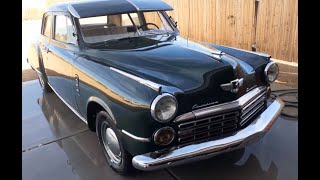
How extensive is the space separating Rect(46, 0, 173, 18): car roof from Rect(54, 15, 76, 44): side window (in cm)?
14

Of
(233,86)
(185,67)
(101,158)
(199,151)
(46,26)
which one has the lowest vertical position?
(101,158)

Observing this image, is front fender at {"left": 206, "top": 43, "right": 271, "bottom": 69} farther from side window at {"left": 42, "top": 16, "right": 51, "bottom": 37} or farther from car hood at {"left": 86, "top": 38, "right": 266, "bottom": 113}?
side window at {"left": 42, "top": 16, "right": 51, "bottom": 37}

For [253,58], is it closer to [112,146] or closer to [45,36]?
[112,146]

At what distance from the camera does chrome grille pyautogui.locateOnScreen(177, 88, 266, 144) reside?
2.66 metres

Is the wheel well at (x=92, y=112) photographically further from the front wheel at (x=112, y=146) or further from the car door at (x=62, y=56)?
the car door at (x=62, y=56)

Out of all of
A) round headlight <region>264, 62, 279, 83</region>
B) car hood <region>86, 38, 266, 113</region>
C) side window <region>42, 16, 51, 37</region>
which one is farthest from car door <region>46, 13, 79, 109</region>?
round headlight <region>264, 62, 279, 83</region>

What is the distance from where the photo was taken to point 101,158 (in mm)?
3480

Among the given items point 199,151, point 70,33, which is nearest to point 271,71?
point 199,151

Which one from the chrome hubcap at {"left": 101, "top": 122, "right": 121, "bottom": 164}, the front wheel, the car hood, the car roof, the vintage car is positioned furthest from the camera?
the car roof

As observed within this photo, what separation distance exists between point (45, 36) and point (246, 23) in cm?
374

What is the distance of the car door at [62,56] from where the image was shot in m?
3.77

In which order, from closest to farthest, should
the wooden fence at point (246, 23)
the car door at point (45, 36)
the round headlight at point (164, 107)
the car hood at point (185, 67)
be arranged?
the round headlight at point (164, 107)
the car hood at point (185, 67)
the car door at point (45, 36)
the wooden fence at point (246, 23)

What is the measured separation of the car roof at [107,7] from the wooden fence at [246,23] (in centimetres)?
236

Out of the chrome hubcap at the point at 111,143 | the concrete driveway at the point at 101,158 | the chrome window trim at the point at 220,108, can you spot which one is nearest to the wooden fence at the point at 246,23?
the concrete driveway at the point at 101,158
